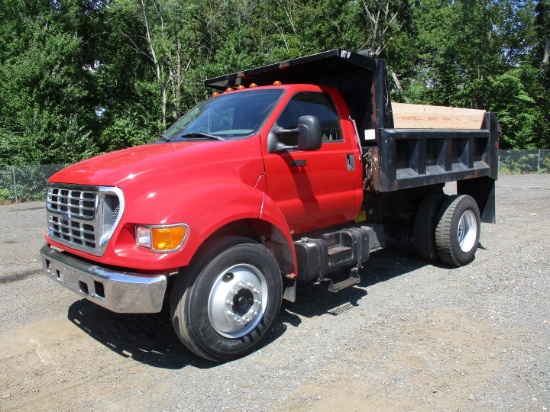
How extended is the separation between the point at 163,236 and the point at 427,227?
421 cm

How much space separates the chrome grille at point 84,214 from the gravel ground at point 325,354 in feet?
3.30

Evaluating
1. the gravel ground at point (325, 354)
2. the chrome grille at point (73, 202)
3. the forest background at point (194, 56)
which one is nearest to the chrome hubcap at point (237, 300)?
the gravel ground at point (325, 354)

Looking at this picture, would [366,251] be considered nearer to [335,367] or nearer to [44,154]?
[335,367]

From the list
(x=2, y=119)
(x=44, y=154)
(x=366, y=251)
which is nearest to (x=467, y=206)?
(x=366, y=251)

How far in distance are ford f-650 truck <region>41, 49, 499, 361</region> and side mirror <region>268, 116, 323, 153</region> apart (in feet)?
0.04

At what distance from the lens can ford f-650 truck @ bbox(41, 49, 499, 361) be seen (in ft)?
11.6

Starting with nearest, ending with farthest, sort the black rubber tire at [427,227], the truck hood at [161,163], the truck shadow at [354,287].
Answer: the truck hood at [161,163] → the truck shadow at [354,287] → the black rubber tire at [427,227]

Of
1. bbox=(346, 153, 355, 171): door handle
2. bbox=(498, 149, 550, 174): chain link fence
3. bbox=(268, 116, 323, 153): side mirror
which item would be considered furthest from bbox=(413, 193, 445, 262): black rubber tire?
bbox=(498, 149, 550, 174): chain link fence

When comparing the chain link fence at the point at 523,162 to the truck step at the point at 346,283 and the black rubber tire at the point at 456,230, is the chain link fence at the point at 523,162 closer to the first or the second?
the black rubber tire at the point at 456,230

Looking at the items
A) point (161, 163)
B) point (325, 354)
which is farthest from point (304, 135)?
point (325, 354)

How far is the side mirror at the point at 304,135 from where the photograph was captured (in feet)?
14.1

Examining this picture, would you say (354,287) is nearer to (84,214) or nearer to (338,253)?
(338,253)

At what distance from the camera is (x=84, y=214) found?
379cm

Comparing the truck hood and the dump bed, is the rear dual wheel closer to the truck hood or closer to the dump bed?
the dump bed
